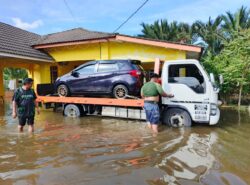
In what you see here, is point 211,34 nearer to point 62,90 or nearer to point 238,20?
point 238,20

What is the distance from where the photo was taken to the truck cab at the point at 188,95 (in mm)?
9172

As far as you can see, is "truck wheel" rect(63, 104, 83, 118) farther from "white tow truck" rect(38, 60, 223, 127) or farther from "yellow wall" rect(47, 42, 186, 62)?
"yellow wall" rect(47, 42, 186, 62)

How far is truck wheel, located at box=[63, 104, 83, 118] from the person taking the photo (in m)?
11.9

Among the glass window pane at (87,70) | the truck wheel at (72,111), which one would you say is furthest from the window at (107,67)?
the truck wheel at (72,111)

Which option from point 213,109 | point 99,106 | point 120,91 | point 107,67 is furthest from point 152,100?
point 99,106

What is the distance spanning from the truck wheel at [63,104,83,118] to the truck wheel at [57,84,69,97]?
51 cm

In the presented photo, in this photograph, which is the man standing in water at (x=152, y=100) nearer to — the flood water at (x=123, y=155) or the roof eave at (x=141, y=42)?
the flood water at (x=123, y=155)

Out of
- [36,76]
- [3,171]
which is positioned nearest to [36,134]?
[3,171]

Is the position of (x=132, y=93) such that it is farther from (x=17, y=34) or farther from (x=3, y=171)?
(x=17, y=34)

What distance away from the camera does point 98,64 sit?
1165 centimetres

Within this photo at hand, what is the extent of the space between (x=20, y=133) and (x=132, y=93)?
163 inches

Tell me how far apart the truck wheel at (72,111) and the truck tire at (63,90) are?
501mm

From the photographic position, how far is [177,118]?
31.6 ft

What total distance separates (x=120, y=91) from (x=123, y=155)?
4.92 metres
